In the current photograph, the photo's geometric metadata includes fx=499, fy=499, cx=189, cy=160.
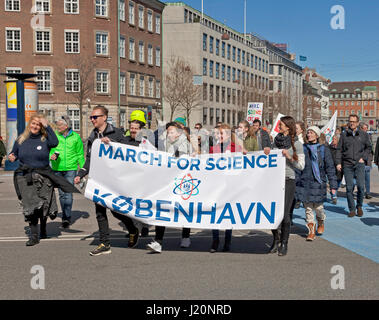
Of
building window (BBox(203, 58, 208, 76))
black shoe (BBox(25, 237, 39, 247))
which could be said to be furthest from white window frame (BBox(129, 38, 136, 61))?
black shoe (BBox(25, 237, 39, 247))

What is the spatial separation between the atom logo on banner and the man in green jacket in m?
2.83

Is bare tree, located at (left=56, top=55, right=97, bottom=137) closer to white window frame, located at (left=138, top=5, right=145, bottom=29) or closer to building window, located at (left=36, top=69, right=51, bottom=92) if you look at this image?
building window, located at (left=36, top=69, right=51, bottom=92)

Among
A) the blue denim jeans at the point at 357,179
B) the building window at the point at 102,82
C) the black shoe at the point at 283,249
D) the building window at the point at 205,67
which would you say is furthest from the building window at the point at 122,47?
the black shoe at the point at 283,249

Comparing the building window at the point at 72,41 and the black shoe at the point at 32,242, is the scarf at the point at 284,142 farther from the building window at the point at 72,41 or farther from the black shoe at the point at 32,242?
the building window at the point at 72,41

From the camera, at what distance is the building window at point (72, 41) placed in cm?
4572

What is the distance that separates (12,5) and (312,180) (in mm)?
43559

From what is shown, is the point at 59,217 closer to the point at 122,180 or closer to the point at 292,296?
the point at 122,180

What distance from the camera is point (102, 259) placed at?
6734 mm

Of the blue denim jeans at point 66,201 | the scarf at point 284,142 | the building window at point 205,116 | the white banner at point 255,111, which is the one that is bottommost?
the blue denim jeans at point 66,201

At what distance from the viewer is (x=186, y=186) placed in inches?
282

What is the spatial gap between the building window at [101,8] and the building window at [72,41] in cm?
285

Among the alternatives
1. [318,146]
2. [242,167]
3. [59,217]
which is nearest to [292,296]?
[242,167]

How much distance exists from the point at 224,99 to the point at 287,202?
67.1 meters
